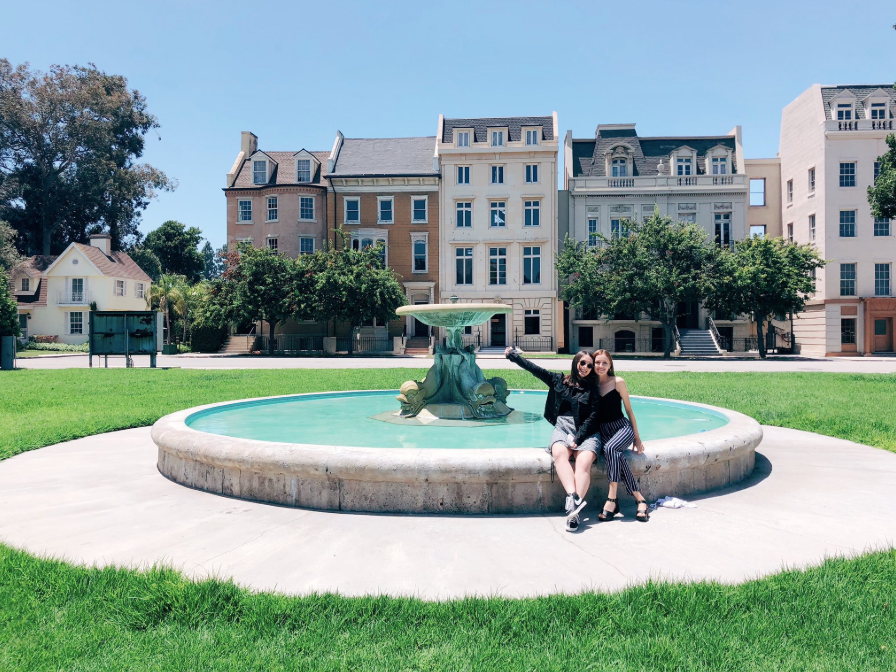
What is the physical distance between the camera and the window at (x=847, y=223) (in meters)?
39.2

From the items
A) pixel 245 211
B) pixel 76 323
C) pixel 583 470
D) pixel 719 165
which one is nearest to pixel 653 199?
pixel 719 165

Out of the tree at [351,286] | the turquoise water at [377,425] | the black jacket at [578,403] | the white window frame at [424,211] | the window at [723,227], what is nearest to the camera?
the black jacket at [578,403]

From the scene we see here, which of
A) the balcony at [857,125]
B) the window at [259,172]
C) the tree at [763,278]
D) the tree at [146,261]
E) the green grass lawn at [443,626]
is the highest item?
the balcony at [857,125]

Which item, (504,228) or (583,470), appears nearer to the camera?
(583,470)

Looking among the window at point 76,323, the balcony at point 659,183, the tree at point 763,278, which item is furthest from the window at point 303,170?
the tree at point 763,278

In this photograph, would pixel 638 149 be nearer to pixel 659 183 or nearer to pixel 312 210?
pixel 659 183

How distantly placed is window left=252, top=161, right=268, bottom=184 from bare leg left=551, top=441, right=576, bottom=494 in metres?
44.1

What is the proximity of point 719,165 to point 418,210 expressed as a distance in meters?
22.1

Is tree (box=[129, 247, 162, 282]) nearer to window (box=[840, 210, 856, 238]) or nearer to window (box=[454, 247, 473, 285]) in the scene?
window (box=[454, 247, 473, 285])

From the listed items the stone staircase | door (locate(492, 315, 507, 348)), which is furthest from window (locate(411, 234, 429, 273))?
the stone staircase

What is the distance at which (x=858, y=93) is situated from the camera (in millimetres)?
40062

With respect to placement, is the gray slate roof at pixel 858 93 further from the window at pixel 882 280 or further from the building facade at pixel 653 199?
the window at pixel 882 280

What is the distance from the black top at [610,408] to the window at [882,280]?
1692 inches

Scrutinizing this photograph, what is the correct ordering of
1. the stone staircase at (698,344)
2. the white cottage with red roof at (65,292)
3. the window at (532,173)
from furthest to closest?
1. the white cottage with red roof at (65,292)
2. the window at (532,173)
3. the stone staircase at (698,344)
